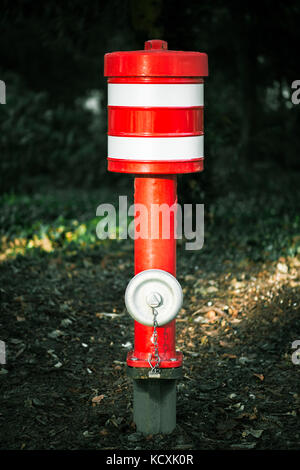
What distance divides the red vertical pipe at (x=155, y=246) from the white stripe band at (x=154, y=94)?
0.32 meters

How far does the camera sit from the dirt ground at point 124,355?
3443 millimetres

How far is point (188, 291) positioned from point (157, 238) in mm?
2239

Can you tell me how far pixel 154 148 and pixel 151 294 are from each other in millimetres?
625

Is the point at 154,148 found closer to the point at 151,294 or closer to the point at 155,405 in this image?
the point at 151,294

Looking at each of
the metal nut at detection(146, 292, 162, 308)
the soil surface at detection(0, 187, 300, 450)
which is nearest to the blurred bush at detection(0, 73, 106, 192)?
the soil surface at detection(0, 187, 300, 450)

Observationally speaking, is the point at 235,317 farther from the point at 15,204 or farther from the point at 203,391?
the point at 15,204

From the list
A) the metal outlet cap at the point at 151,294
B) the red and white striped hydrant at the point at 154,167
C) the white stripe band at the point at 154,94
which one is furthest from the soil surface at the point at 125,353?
the white stripe band at the point at 154,94

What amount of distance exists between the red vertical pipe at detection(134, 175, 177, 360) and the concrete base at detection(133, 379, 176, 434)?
0.45ft

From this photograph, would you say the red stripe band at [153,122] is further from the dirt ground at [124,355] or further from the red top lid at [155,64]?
the dirt ground at [124,355]

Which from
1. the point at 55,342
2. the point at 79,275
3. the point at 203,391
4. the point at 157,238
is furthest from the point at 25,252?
the point at 157,238

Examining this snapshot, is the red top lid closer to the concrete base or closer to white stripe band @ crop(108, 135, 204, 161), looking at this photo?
white stripe band @ crop(108, 135, 204, 161)

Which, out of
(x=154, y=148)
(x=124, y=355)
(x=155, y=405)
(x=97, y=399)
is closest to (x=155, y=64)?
(x=154, y=148)

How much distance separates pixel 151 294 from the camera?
3230 mm

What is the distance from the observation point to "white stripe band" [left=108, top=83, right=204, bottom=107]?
312 centimetres
